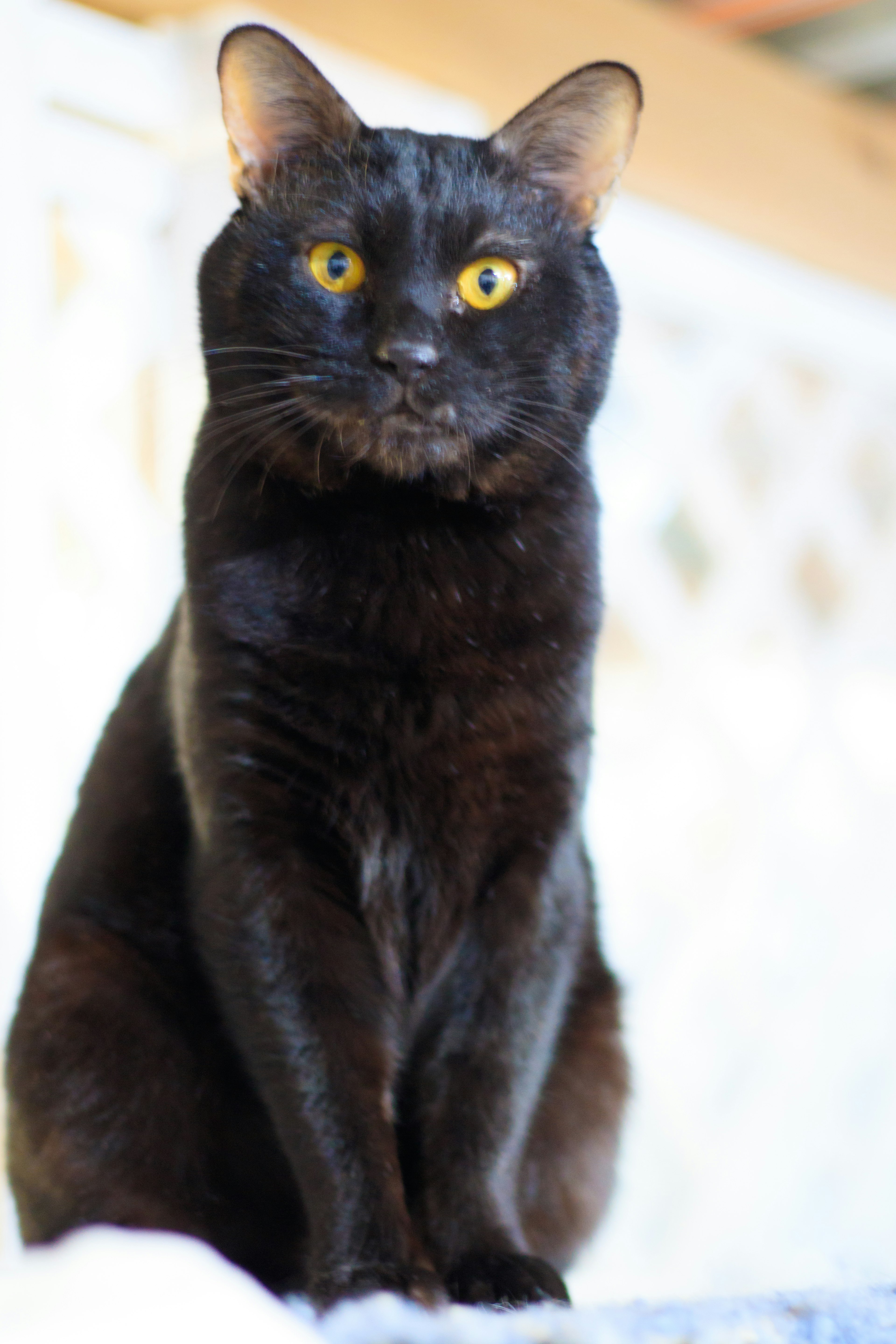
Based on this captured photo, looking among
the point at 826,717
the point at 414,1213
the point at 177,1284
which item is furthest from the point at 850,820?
the point at 177,1284

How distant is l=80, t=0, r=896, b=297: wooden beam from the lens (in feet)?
4.12

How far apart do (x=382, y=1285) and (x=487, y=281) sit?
47 centimetres

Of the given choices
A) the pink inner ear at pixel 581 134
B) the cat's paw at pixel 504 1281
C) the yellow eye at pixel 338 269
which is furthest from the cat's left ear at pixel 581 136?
the cat's paw at pixel 504 1281

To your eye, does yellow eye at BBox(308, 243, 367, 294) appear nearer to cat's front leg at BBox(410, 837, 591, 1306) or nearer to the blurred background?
the blurred background

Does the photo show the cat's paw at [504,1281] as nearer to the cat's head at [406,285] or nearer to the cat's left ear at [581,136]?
the cat's head at [406,285]

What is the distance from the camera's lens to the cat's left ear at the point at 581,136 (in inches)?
27.6

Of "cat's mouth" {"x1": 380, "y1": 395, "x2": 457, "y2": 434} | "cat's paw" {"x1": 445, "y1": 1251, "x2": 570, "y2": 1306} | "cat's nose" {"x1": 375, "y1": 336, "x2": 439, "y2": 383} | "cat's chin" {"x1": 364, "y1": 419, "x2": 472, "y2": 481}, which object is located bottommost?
"cat's paw" {"x1": 445, "y1": 1251, "x2": 570, "y2": 1306}

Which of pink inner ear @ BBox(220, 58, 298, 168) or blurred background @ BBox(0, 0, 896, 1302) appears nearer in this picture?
pink inner ear @ BBox(220, 58, 298, 168)

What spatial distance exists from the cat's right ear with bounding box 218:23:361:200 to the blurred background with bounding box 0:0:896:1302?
22cm

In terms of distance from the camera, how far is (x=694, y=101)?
1.41m

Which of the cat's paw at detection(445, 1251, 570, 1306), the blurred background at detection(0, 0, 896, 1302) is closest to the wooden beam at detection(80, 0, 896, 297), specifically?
the blurred background at detection(0, 0, 896, 1302)

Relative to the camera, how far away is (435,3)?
50.3 inches

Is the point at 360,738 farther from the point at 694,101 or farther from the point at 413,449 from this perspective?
the point at 694,101

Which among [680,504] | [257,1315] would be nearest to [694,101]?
[680,504]
